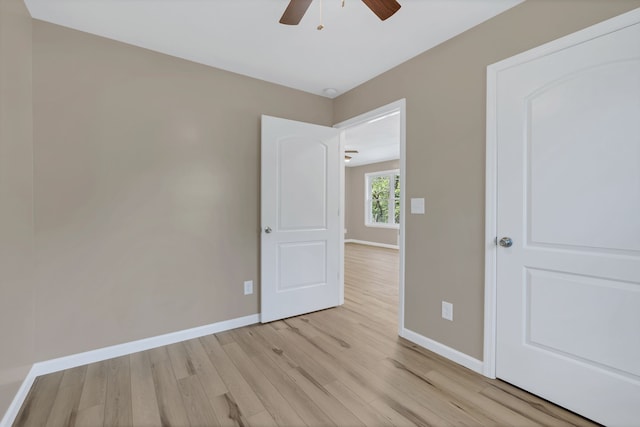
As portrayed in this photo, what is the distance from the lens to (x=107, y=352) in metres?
2.21

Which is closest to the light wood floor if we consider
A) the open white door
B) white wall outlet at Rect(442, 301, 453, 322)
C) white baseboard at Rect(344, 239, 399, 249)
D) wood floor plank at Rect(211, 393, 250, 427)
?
wood floor plank at Rect(211, 393, 250, 427)

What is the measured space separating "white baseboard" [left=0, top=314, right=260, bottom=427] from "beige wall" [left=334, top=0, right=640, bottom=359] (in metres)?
1.73

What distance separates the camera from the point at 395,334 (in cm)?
262

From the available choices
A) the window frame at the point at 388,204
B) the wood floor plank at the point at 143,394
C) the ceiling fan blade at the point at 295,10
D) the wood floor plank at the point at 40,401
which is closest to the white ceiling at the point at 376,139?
the window frame at the point at 388,204

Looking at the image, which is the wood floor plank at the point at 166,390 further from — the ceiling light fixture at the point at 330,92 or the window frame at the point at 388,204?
the window frame at the point at 388,204

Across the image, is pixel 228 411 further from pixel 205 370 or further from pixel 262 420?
pixel 205 370

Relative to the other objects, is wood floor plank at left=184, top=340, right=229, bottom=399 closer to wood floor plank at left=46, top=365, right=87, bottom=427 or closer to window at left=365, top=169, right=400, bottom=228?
wood floor plank at left=46, top=365, right=87, bottom=427

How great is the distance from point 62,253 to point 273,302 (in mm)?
1746

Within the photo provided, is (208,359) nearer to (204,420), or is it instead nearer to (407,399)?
(204,420)

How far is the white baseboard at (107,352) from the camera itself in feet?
5.48

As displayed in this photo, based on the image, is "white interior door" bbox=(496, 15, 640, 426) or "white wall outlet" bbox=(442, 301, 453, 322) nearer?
"white interior door" bbox=(496, 15, 640, 426)

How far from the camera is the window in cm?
788

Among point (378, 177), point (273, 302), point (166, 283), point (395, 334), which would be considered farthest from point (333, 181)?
point (378, 177)

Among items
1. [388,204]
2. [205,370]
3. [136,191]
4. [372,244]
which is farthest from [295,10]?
[372,244]
